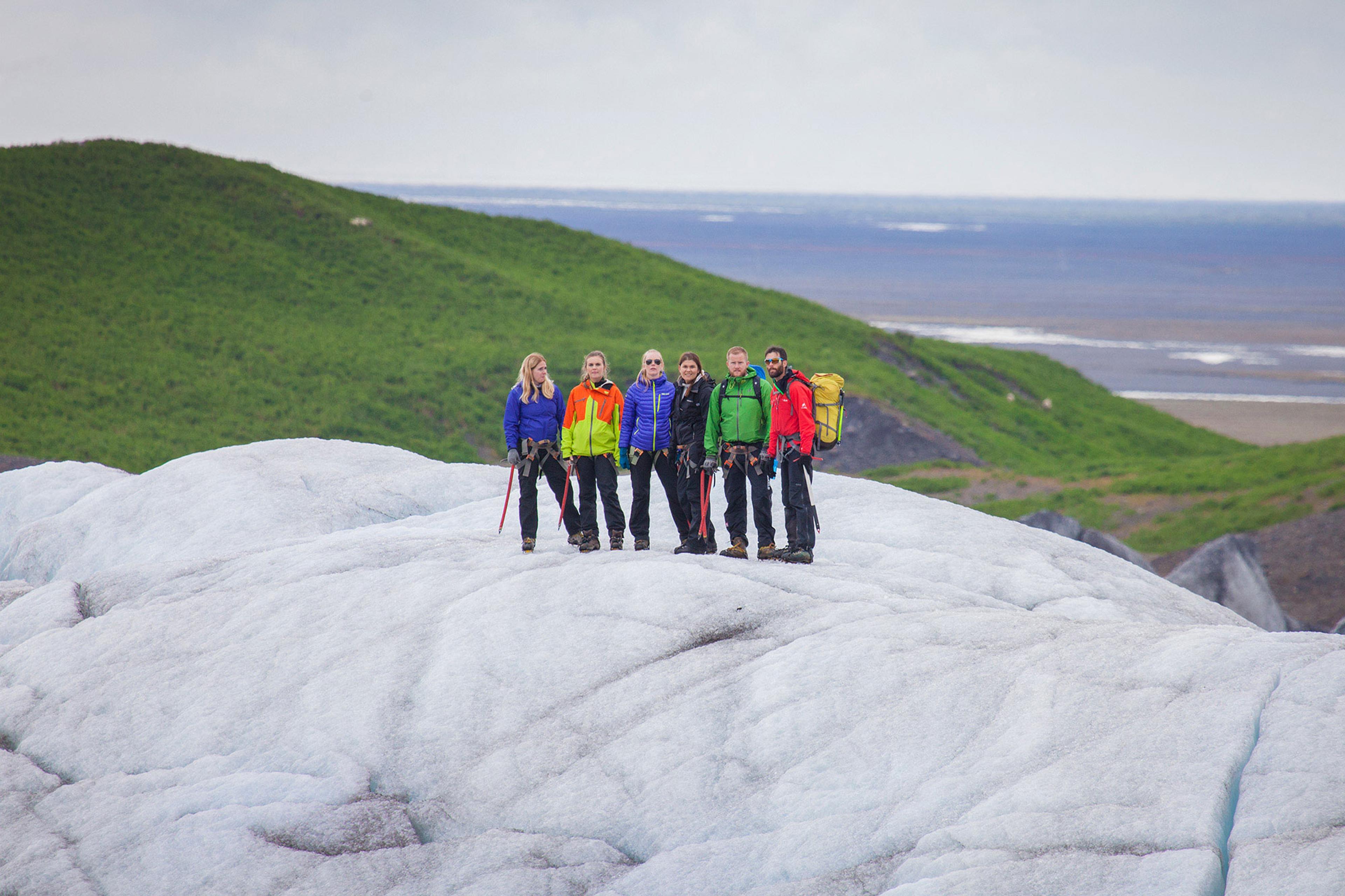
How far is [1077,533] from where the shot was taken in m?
30.6

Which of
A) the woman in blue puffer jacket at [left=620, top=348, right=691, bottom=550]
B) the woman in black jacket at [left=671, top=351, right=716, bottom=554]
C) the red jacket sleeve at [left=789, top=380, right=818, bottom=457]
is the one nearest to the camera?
the red jacket sleeve at [left=789, top=380, right=818, bottom=457]

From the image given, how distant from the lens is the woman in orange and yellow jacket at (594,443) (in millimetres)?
16594

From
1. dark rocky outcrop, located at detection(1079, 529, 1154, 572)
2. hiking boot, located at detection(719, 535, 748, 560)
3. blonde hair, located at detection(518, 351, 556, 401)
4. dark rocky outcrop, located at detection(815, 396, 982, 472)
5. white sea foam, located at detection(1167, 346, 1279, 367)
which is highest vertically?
blonde hair, located at detection(518, 351, 556, 401)

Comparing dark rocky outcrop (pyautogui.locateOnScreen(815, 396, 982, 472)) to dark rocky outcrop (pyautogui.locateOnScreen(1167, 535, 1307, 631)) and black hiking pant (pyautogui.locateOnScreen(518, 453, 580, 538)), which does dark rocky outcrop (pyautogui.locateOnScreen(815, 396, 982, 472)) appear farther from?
black hiking pant (pyautogui.locateOnScreen(518, 453, 580, 538))

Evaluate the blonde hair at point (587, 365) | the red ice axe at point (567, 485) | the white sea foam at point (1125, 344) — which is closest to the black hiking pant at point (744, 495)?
the blonde hair at point (587, 365)

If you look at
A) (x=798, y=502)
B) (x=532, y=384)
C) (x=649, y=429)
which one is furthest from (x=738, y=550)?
(x=532, y=384)

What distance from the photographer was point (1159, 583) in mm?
20516

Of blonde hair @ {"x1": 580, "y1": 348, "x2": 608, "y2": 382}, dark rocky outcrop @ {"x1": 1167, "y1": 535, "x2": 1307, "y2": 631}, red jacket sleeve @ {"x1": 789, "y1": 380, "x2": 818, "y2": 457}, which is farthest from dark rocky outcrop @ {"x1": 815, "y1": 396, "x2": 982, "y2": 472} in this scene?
red jacket sleeve @ {"x1": 789, "y1": 380, "x2": 818, "y2": 457}

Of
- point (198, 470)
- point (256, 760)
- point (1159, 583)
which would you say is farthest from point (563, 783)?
point (198, 470)

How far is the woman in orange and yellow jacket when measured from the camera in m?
16.6

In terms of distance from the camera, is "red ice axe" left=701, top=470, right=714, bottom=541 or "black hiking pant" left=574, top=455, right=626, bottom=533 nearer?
"red ice axe" left=701, top=470, right=714, bottom=541

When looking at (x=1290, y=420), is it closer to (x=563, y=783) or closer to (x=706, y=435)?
(x=706, y=435)

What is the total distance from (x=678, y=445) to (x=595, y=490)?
180cm

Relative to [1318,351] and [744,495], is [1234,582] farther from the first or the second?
[1318,351]
